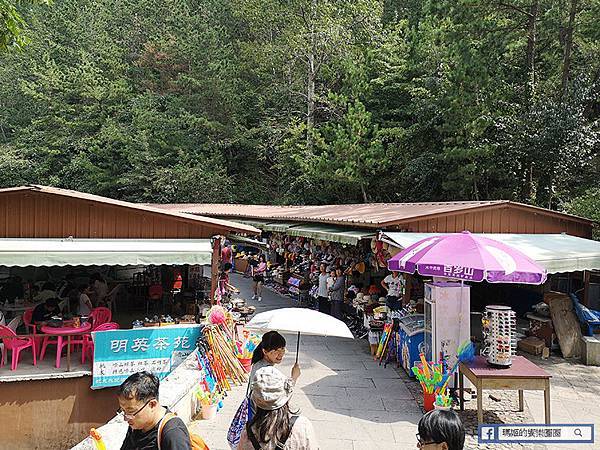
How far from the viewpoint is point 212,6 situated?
121 ft

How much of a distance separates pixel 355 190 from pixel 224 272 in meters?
13.3

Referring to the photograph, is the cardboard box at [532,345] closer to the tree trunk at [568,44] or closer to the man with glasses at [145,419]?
the man with glasses at [145,419]

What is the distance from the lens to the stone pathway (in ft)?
21.6

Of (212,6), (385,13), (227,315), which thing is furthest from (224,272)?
(212,6)

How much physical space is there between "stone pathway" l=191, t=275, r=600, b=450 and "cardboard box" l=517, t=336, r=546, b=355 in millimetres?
303

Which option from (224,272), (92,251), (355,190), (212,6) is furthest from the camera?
(212,6)

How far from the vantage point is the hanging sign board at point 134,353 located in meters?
8.49

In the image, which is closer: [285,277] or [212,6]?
[285,277]

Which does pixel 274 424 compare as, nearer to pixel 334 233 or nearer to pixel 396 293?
pixel 396 293

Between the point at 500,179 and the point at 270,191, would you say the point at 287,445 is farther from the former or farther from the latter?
the point at 270,191

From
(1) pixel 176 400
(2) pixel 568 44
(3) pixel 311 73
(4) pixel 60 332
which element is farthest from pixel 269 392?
(3) pixel 311 73

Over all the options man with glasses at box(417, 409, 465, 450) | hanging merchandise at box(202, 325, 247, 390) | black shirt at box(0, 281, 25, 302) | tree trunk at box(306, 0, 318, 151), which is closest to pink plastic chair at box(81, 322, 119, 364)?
hanging merchandise at box(202, 325, 247, 390)

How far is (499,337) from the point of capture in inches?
264

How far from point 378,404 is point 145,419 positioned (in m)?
5.36
